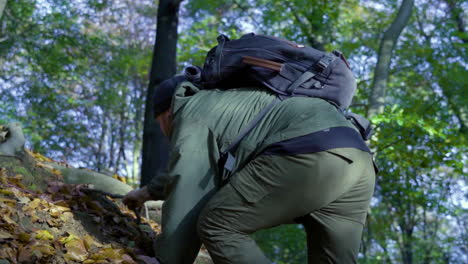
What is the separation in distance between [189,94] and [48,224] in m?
1.33

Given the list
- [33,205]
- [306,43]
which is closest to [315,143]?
[33,205]

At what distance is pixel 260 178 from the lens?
7.30ft

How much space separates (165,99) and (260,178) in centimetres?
100

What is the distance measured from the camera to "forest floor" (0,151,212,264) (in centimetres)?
276

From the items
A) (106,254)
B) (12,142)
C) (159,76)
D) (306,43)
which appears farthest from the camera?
(306,43)

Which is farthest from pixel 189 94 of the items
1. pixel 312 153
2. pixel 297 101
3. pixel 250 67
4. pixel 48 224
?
pixel 48 224

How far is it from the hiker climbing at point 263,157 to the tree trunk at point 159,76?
357 centimetres

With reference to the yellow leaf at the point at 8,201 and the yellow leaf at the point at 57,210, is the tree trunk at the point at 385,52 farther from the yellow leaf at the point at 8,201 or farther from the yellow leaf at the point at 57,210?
the yellow leaf at the point at 8,201

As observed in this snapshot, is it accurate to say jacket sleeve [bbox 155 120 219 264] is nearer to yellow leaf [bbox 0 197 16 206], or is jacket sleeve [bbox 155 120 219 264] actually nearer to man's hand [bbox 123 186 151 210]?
man's hand [bbox 123 186 151 210]

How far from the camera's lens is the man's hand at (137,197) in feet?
10.6

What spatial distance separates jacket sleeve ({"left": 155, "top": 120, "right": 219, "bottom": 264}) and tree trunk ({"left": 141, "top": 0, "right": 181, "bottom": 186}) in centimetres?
368

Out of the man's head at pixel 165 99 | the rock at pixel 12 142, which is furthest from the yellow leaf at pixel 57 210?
the man's head at pixel 165 99

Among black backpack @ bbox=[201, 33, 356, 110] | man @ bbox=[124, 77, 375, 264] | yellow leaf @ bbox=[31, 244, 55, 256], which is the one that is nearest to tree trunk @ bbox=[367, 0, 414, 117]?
black backpack @ bbox=[201, 33, 356, 110]

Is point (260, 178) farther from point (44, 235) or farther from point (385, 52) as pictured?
point (385, 52)
